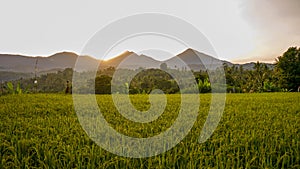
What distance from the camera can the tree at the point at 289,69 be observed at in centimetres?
1134

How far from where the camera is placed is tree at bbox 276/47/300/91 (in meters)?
11.3

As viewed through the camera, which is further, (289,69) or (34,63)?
(289,69)

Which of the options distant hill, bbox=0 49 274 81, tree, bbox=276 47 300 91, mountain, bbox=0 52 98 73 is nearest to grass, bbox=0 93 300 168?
distant hill, bbox=0 49 274 81

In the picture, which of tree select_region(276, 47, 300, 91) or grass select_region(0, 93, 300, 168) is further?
tree select_region(276, 47, 300, 91)

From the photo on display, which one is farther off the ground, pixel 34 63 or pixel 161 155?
pixel 34 63

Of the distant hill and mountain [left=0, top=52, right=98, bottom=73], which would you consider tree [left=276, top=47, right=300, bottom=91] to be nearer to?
the distant hill

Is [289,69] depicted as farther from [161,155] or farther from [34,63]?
[161,155]

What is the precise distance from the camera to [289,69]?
11547 mm

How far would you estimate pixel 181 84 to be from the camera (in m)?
11.4

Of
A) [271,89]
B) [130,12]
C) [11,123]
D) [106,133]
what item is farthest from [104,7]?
[271,89]

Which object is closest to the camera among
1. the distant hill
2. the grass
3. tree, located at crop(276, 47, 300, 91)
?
the grass

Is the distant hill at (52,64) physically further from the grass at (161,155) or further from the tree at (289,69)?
the grass at (161,155)

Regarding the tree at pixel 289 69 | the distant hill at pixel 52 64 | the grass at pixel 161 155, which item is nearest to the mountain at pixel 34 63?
the distant hill at pixel 52 64

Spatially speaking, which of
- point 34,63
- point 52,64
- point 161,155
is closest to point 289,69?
point 52,64
